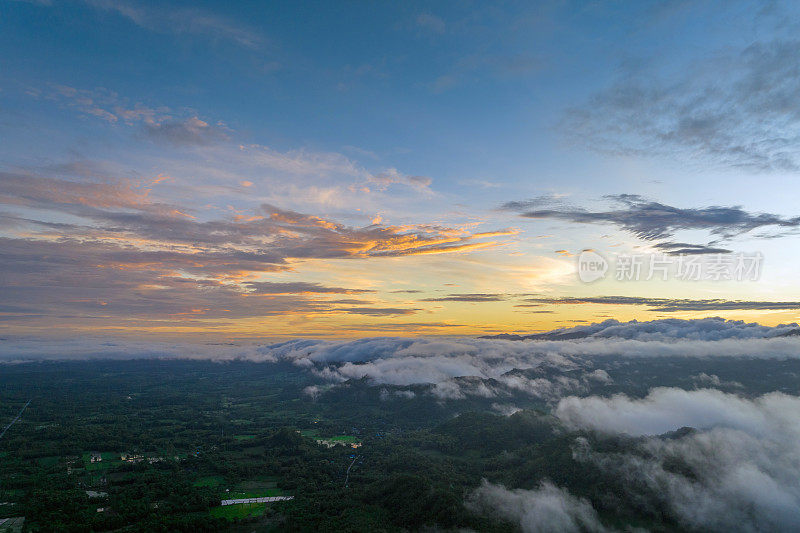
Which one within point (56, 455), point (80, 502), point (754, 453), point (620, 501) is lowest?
point (56, 455)

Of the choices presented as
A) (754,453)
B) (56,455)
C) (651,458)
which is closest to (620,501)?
(651,458)

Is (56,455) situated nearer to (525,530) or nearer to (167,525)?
(167,525)

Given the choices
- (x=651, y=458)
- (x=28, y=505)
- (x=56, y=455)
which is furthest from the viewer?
(x=56, y=455)

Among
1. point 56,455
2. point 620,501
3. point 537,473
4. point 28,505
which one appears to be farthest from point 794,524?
point 56,455

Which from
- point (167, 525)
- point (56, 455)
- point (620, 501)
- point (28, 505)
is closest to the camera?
point (167, 525)

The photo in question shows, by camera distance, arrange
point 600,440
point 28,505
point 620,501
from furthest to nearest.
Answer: point 600,440 → point 620,501 → point 28,505

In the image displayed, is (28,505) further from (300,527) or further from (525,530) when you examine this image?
(525,530)

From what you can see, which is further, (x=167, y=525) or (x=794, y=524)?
(x=794, y=524)

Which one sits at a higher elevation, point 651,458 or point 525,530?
point 651,458

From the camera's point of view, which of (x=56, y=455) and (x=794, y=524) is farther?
(x=56, y=455)
